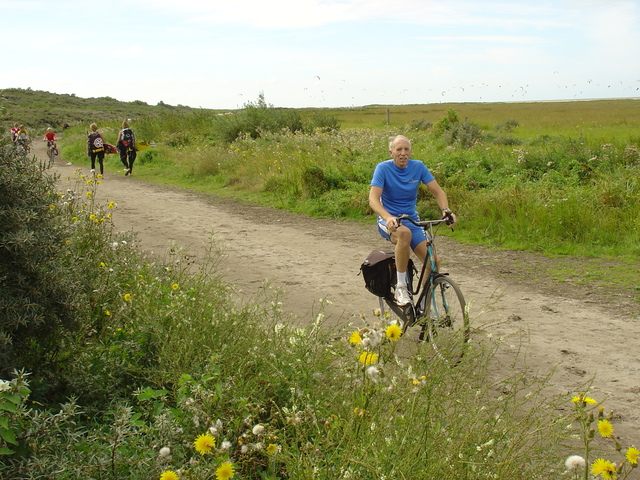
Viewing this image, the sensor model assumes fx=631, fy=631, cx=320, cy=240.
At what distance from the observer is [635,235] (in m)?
8.77

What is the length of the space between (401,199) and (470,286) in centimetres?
203

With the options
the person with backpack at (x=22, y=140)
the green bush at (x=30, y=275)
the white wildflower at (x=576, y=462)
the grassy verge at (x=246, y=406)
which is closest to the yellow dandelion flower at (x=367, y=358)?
the grassy verge at (x=246, y=406)

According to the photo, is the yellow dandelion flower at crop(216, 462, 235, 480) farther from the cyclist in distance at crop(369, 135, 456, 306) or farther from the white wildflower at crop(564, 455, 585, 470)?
the cyclist in distance at crop(369, 135, 456, 306)

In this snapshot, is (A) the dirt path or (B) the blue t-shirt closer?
(A) the dirt path

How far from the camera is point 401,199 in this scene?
5.84 meters

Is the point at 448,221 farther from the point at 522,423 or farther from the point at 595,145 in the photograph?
the point at 595,145

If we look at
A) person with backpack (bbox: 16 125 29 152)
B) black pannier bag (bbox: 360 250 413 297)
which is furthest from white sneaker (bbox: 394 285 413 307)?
person with backpack (bbox: 16 125 29 152)

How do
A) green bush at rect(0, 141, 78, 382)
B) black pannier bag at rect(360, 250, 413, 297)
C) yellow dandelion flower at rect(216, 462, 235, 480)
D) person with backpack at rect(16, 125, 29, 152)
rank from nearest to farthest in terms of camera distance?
yellow dandelion flower at rect(216, 462, 235, 480)
green bush at rect(0, 141, 78, 382)
person with backpack at rect(16, 125, 29, 152)
black pannier bag at rect(360, 250, 413, 297)

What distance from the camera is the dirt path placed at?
15.9 ft

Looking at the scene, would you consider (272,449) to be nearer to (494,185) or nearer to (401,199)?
(401,199)

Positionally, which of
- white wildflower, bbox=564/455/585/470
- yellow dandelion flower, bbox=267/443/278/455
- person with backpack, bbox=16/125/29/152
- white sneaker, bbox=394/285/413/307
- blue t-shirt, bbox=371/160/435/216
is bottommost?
white sneaker, bbox=394/285/413/307

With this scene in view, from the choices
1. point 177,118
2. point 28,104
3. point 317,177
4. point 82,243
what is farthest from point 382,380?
point 28,104

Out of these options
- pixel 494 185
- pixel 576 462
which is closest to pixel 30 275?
pixel 576 462

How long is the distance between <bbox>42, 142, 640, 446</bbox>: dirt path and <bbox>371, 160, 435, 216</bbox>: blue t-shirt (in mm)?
1090
